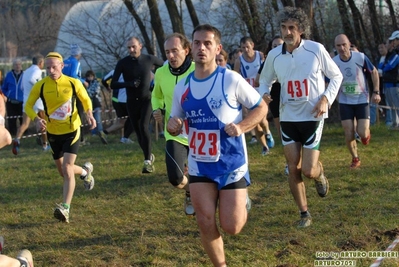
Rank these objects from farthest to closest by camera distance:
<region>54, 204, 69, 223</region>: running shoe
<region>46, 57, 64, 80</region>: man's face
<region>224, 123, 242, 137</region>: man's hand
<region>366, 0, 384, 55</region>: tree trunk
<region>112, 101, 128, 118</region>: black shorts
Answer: <region>366, 0, 384, 55</region>: tree trunk
<region>112, 101, 128, 118</region>: black shorts
<region>46, 57, 64, 80</region>: man's face
<region>54, 204, 69, 223</region>: running shoe
<region>224, 123, 242, 137</region>: man's hand

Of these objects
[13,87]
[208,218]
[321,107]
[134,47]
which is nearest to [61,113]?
[134,47]

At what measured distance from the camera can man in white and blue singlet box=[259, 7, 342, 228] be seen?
709cm

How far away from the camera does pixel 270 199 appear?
8.77 meters

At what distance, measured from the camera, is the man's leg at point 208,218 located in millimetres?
5219

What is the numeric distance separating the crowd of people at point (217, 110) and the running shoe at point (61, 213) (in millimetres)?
13

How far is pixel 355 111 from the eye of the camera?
10492mm

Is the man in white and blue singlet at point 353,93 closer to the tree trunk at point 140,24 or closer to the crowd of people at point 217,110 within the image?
the crowd of people at point 217,110

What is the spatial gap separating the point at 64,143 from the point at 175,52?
6.45 feet

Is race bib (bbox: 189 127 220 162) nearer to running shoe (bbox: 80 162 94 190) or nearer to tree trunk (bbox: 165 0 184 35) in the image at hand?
running shoe (bbox: 80 162 94 190)

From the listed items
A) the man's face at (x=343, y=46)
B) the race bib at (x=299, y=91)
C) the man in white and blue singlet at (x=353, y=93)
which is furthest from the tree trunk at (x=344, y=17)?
the race bib at (x=299, y=91)

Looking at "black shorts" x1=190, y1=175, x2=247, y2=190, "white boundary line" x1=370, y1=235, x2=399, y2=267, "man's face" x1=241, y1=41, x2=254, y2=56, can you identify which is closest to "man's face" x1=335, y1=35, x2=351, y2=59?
"man's face" x1=241, y1=41, x2=254, y2=56

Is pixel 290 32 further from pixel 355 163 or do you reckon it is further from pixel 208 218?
pixel 355 163

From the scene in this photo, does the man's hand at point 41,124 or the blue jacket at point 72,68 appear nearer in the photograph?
the man's hand at point 41,124

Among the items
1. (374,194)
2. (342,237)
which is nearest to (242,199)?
(342,237)
